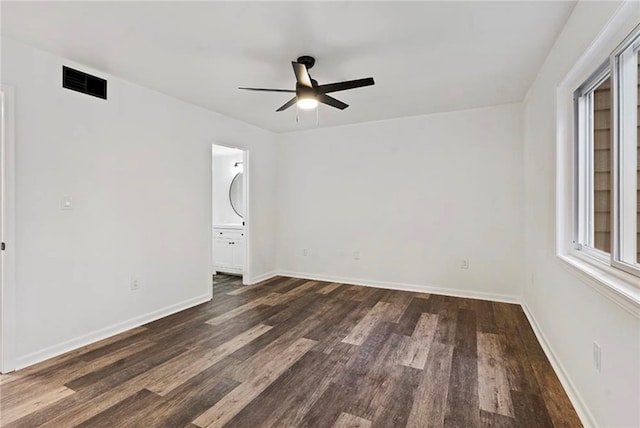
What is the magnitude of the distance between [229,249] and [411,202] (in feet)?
10.5

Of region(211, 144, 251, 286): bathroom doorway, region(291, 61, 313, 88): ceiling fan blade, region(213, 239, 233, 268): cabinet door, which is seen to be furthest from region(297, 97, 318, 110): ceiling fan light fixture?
region(213, 239, 233, 268): cabinet door

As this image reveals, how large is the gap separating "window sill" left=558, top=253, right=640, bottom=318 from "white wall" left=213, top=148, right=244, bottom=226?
5.41 metres

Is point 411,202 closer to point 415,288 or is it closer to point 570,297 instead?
point 415,288

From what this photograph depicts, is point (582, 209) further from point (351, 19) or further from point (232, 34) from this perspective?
point (232, 34)

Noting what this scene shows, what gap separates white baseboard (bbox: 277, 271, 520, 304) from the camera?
4.12 meters

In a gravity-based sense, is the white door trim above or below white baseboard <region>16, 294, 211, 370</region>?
above

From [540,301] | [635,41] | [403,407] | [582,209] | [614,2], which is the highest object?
[614,2]

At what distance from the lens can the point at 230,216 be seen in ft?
21.1

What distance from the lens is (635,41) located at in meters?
1.51

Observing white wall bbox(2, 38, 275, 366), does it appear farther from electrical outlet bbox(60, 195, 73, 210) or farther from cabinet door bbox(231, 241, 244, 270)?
cabinet door bbox(231, 241, 244, 270)

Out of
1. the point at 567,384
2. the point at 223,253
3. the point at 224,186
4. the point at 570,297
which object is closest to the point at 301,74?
the point at 570,297

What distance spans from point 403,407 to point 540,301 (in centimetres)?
187

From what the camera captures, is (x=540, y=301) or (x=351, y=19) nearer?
(x=351, y=19)

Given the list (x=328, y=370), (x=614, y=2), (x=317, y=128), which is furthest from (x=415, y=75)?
(x=328, y=370)
